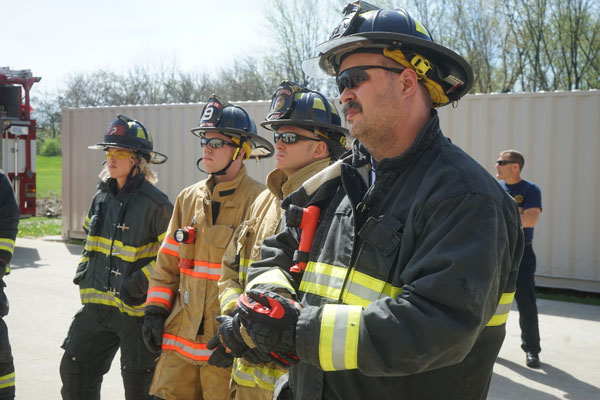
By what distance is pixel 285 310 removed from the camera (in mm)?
1706

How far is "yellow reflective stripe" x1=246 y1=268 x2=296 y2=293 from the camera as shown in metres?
1.97

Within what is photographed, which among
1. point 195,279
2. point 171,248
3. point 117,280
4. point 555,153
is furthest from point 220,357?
point 555,153

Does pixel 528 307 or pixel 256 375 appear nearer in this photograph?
pixel 256 375

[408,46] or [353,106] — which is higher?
[408,46]

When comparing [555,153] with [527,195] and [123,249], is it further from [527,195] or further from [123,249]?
[123,249]

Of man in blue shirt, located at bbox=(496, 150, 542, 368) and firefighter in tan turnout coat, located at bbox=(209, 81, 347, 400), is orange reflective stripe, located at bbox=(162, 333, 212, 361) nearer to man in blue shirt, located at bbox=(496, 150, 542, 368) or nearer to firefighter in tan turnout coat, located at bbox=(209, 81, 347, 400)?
firefighter in tan turnout coat, located at bbox=(209, 81, 347, 400)

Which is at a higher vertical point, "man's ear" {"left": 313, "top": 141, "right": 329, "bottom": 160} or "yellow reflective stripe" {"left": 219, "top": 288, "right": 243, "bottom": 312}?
"man's ear" {"left": 313, "top": 141, "right": 329, "bottom": 160}

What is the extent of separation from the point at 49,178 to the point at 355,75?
33372 mm

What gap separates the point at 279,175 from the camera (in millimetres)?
3303

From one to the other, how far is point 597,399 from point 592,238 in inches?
165

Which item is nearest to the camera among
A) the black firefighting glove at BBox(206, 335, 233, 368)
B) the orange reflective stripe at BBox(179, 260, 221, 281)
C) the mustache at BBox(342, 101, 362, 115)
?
the mustache at BBox(342, 101, 362, 115)

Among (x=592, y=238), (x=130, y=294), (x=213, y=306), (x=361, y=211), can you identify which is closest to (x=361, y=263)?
(x=361, y=211)

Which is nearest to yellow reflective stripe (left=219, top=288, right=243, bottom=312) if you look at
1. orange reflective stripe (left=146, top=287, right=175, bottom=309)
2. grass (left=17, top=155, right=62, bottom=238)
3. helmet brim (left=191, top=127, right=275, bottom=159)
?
orange reflective stripe (left=146, top=287, right=175, bottom=309)

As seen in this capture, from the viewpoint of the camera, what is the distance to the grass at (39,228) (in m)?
14.8
